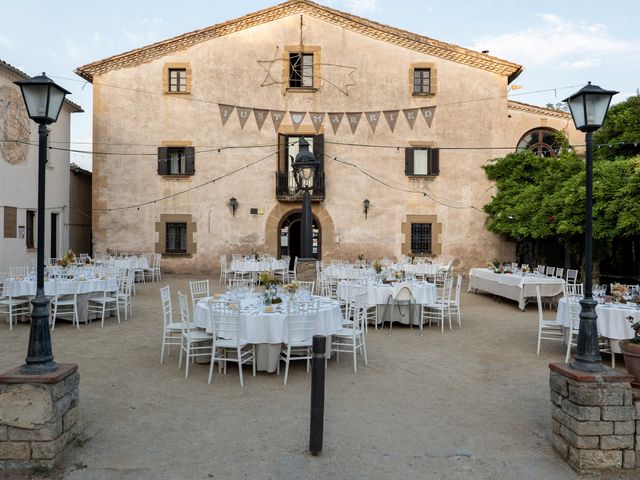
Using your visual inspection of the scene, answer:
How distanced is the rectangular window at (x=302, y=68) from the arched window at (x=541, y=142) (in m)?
7.11

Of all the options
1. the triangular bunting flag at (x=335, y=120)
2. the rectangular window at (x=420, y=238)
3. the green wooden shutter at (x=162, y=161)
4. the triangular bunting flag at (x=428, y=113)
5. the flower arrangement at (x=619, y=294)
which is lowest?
the flower arrangement at (x=619, y=294)

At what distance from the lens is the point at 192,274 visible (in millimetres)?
15758

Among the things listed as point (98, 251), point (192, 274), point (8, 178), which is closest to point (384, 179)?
point (192, 274)

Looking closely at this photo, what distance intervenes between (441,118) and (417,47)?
7.90 feet

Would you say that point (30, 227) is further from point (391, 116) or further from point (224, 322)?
point (224, 322)

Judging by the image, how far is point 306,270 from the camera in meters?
10.4

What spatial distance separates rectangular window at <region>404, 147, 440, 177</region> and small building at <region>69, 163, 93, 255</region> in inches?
454

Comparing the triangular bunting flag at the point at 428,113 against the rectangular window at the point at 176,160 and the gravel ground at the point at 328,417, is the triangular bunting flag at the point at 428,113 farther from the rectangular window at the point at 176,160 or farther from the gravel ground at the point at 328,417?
the gravel ground at the point at 328,417

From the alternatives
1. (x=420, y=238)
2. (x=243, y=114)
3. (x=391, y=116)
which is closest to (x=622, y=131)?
(x=420, y=238)

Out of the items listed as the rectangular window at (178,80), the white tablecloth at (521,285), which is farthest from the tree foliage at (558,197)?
the rectangular window at (178,80)

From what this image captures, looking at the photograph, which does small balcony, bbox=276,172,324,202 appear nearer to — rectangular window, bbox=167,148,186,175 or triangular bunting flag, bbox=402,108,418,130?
rectangular window, bbox=167,148,186,175

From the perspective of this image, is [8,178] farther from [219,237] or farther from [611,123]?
[611,123]

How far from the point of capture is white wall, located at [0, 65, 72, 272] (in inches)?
507

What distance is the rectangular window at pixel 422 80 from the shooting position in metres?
15.9
